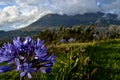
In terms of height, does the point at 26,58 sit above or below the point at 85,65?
above

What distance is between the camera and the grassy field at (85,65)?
23.0 ft

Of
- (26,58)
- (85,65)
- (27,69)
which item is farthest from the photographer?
(85,65)

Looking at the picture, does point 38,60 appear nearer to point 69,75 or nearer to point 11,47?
point 11,47

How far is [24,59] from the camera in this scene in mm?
4035

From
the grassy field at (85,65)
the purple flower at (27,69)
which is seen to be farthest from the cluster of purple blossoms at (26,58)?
the grassy field at (85,65)

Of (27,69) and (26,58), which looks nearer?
(27,69)

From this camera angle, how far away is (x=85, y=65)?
741cm

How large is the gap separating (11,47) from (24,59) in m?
0.27

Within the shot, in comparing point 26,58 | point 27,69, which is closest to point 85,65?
point 26,58

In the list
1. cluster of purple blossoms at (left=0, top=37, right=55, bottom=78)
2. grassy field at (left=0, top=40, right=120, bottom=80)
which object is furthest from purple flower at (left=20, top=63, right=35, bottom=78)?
grassy field at (left=0, top=40, right=120, bottom=80)

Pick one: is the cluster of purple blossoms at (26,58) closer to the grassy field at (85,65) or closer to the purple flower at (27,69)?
the purple flower at (27,69)

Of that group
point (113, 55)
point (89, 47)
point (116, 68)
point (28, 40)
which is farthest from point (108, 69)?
point (28, 40)

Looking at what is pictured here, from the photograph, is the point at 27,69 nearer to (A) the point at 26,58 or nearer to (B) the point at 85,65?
(A) the point at 26,58

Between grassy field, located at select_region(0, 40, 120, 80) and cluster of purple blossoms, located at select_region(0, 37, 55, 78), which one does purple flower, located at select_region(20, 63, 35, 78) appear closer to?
cluster of purple blossoms, located at select_region(0, 37, 55, 78)
